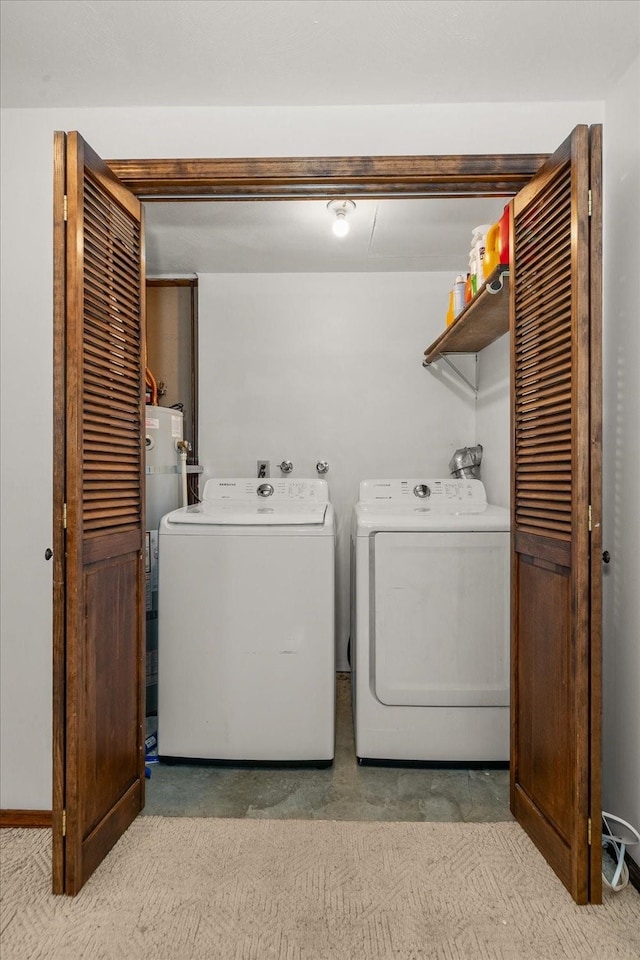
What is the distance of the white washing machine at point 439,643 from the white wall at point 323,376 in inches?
43.4

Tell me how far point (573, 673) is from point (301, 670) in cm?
107

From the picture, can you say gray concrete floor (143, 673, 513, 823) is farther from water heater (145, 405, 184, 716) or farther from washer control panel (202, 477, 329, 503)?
washer control panel (202, 477, 329, 503)

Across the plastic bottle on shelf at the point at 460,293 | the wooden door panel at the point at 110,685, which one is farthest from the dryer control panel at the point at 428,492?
the wooden door panel at the point at 110,685

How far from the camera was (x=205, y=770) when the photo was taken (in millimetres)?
2291

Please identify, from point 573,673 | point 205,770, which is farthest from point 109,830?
point 573,673

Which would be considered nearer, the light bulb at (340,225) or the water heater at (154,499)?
the light bulb at (340,225)

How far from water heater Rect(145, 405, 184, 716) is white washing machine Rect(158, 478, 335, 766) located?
492 mm

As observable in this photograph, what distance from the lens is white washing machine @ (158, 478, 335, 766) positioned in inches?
88.6

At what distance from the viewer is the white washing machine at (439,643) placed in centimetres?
226

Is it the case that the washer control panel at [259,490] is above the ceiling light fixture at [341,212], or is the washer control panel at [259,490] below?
below

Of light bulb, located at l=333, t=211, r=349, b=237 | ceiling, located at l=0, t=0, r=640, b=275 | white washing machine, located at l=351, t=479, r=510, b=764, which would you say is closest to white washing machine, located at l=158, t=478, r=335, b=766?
white washing machine, located at l=351, t=479, r=510, b=764

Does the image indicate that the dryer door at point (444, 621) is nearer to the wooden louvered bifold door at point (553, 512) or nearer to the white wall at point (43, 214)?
the wooden louvered bifold door at point (553, 512)

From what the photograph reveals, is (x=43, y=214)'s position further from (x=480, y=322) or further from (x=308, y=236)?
(x=480, y=322)

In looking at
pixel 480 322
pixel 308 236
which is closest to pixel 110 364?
pixel 308 236
